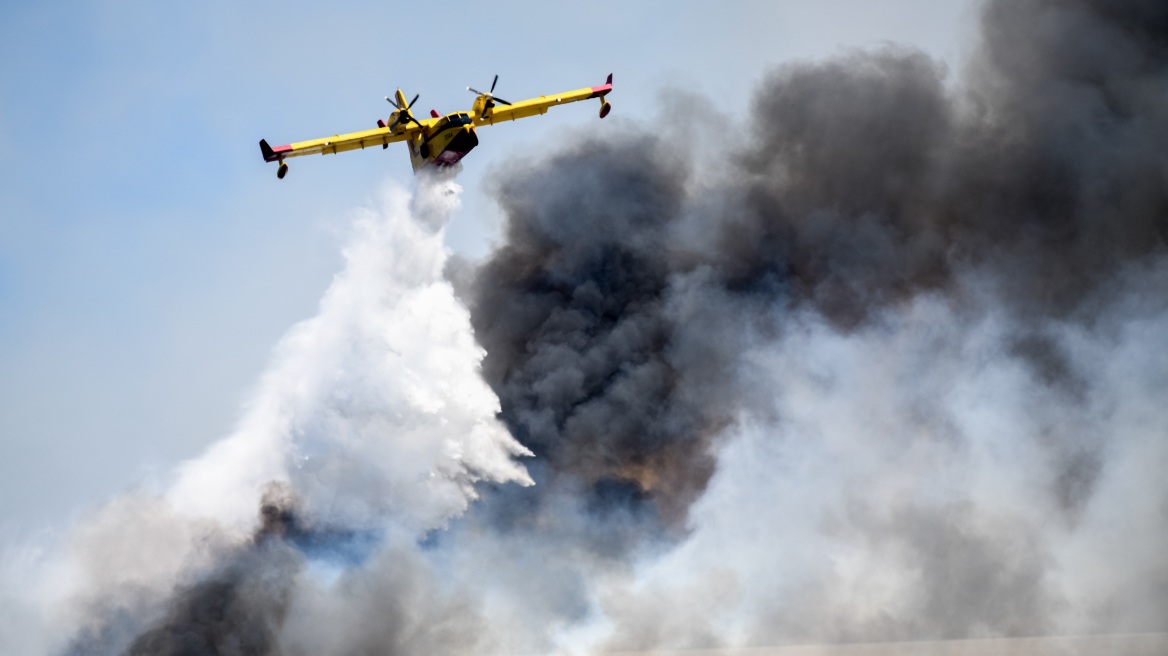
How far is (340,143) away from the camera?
66.1m

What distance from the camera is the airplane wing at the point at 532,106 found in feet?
224

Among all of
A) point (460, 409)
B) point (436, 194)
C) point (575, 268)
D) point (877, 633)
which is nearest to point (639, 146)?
point (575, 268)

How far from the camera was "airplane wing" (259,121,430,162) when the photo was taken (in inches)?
2539

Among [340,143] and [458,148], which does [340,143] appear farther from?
[458,148]

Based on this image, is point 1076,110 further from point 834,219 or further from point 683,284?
point 683,284

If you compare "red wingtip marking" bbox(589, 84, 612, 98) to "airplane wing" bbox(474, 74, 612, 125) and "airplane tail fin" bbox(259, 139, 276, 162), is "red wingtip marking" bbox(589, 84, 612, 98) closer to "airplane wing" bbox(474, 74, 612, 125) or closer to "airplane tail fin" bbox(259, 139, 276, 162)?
"airplane wing" bbox(474, 74, 612, 125)

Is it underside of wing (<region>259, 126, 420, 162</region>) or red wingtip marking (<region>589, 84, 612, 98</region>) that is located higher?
red wingtip marking (<region>589, 84, 612, 98</region>)

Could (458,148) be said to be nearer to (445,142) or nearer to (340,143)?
(445,142)

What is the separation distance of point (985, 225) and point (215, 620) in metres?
50.2

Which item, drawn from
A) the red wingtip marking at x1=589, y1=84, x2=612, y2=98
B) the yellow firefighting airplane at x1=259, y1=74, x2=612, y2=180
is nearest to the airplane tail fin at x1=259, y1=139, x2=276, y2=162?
the yellow firefighting airplane at x1=259, y1=74, x2=612, y2=180

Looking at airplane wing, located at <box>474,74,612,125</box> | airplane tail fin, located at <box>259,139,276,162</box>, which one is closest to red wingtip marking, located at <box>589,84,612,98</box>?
airplane wing, located at <box>474,74,612,125</box>

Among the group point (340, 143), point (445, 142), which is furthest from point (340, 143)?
point (445, 142)

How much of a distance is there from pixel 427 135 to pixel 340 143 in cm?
449

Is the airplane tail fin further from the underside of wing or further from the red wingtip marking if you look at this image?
the red wingtip marking
